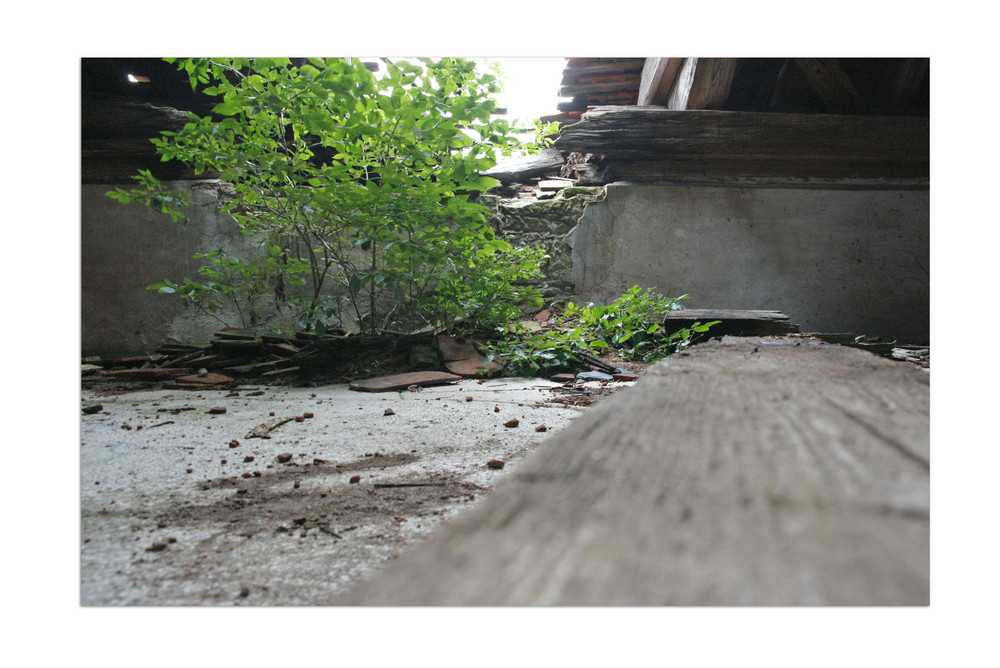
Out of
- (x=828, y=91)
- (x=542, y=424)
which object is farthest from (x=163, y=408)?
(x=828, y=91)

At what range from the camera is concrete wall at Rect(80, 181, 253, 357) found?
6.49 ft

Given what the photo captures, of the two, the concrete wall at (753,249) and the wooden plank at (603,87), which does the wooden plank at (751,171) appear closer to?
the concrete wall at (753,249)

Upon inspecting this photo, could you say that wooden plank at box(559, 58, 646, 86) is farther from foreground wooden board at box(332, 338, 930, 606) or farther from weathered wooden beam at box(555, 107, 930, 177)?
foreground wooden board at box(332, 338, 930, 606)

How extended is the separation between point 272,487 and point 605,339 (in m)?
2.42

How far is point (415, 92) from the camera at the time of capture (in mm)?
2113

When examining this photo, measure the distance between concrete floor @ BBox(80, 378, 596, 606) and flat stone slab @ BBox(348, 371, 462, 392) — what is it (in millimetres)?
292

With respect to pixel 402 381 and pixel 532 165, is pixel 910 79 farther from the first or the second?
pixel 532 165

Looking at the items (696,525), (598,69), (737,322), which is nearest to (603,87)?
(598,69)

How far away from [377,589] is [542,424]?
1433mm

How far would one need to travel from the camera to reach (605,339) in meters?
3.17

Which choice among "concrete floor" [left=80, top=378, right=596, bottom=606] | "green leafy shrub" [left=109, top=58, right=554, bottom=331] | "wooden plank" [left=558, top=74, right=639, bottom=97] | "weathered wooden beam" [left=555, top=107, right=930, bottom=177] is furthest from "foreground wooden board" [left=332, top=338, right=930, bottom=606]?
"wooden plank" [left=558, top=74, right=639, bottom=97]

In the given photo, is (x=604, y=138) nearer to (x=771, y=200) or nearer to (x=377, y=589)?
(x=771, y=200)

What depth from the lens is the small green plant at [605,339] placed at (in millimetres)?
2779

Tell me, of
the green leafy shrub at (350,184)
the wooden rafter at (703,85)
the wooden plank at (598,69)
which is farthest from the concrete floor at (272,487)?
the wooden plank at (598,69)
